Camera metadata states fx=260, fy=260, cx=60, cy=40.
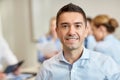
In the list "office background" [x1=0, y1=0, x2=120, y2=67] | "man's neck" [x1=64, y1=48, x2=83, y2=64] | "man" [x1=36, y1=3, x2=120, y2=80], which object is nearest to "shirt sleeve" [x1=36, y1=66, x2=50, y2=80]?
"man" [x1=36, y1=3, x2=120, y2=80]

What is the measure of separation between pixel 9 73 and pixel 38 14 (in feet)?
6.34

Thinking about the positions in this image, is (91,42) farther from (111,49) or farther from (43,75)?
(43,75)

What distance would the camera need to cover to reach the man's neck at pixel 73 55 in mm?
1291

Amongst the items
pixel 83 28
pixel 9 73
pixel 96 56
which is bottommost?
pixel 9 73

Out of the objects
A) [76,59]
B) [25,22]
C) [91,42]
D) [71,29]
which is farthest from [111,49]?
[25,22]

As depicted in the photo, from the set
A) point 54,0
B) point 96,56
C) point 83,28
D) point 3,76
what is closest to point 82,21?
point 83,28

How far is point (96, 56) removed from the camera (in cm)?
129

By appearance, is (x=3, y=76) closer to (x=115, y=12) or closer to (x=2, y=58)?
(x=2, y=58)

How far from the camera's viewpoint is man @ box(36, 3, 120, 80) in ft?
4.04

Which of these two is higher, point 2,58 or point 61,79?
point 61,79

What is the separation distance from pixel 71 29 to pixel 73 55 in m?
0.15

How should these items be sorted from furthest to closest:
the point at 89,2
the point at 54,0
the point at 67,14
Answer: the point at 54,0 → the point at 89,2 → the point at 67,14

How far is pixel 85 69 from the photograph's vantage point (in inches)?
49.7

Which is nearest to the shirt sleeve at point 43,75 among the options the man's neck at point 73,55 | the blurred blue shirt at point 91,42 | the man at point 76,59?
the man at point 76,59
